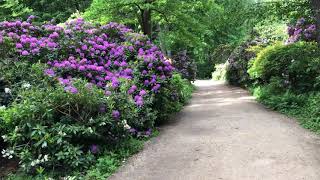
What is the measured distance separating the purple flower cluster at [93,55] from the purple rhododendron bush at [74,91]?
0.07 feet

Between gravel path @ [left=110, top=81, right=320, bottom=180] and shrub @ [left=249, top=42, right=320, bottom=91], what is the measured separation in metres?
1.78

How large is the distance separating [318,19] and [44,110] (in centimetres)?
616

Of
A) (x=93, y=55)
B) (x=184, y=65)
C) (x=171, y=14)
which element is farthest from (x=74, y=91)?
(x=184, y=65)

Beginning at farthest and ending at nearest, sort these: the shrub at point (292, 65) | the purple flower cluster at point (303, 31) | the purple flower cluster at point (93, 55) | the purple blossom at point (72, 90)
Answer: the purple flower cluster at point (303, 31) < the shrub at point (292, 65) < the purple flower cluster at point (93, 55) < the purple blossom at point (72, 90)

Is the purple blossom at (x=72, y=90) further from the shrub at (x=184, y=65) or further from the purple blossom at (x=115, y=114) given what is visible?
the shrub at (x=184, y=65)

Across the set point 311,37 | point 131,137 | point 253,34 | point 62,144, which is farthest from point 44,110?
point 253,34

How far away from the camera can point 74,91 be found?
6.48 m

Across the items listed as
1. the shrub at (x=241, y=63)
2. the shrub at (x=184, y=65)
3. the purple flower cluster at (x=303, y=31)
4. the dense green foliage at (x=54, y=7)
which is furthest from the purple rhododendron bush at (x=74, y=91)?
the dense green foliage at (x=54, y=7)

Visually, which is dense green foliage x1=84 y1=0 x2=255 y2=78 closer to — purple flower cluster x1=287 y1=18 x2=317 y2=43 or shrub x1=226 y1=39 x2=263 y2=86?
purple flower cluster x1=287 y1=18 x2=317 y2=43

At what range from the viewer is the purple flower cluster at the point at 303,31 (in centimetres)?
1284

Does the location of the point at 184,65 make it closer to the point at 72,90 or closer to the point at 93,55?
the point at 93,55

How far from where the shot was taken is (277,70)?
1288cm

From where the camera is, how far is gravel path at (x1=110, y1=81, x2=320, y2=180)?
582 cm

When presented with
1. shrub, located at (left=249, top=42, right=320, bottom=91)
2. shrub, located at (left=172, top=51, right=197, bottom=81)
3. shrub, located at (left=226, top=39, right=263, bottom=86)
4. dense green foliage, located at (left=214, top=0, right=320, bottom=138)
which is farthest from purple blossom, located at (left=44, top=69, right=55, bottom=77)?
shrub, located at (left=172, top=51, right=197, bottom=81)
